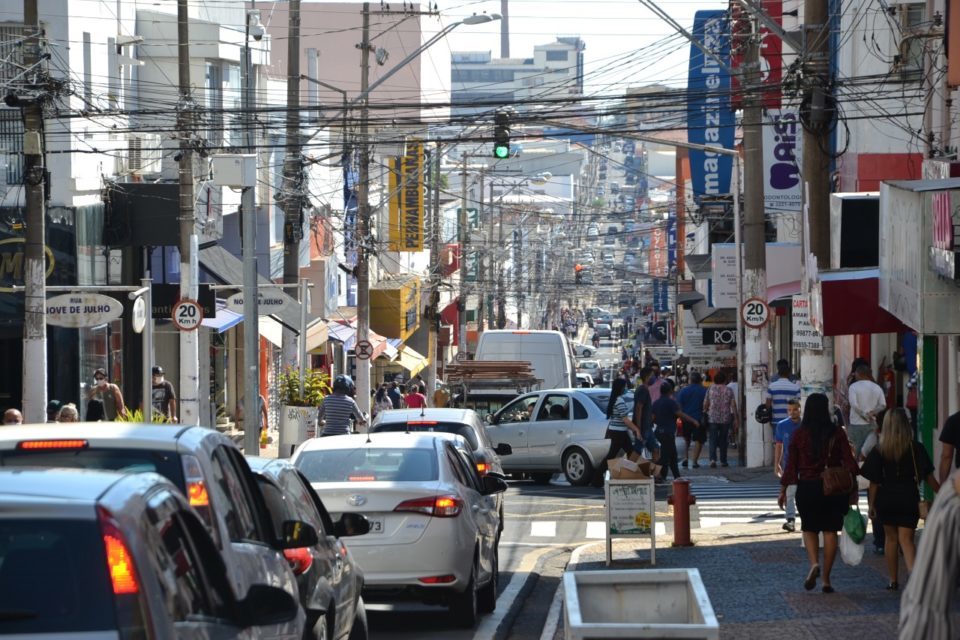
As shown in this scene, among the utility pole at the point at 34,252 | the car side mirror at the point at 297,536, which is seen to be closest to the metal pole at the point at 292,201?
the utility pole at the point at 34,252

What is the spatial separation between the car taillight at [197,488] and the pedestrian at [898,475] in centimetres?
692

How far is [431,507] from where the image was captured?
11.7m

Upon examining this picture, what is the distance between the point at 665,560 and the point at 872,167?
13092 millimetres

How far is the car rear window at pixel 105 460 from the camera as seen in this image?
6645mm

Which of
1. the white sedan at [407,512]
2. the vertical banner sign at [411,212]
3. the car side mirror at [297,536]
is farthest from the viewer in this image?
the vertical banner sign at [411,212]

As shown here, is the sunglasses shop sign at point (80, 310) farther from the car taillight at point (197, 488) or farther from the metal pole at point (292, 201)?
the car taillight at point (197, 488)

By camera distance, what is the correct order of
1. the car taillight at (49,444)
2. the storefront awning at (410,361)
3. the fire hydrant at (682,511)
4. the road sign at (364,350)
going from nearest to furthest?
the car taillight at (49,444), the fire hydrant at (682,511), the road sign at (364,350), the storefront awning at (410,361)

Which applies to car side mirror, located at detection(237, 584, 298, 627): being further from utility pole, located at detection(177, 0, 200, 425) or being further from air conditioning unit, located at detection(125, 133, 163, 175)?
air conditioning unit, located at detection(125, 133, 163, 175)

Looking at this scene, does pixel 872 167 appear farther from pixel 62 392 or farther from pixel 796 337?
pixel 62 392

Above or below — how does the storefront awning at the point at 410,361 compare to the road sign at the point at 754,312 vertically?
below

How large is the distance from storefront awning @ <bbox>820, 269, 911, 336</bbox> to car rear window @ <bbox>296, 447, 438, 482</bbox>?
17.8ft

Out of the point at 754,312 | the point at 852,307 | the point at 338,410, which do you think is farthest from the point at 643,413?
the point at 852,307

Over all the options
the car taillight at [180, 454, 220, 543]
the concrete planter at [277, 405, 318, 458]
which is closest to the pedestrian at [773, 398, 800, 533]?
the car taillight at [180, 454, 220, 543]

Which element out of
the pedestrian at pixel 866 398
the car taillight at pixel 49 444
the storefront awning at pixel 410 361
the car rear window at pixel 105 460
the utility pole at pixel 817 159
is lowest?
the storefront awning at pixel 410 361
